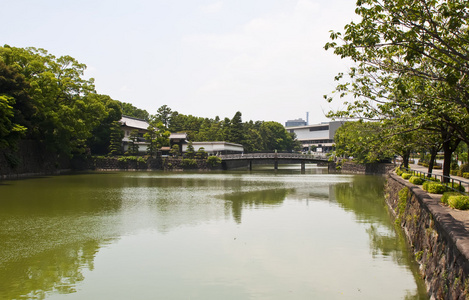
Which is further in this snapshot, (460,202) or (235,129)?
(235,129)

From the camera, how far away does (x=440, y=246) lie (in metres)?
8.71

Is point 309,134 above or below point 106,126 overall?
above

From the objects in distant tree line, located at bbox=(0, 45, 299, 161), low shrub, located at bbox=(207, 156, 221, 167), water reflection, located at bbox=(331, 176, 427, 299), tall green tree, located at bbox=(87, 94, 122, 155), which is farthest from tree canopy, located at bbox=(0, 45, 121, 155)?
water reflection, located at bbox=(331, 176, 427, 299)

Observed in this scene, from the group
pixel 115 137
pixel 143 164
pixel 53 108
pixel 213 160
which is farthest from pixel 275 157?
pixel 53 108

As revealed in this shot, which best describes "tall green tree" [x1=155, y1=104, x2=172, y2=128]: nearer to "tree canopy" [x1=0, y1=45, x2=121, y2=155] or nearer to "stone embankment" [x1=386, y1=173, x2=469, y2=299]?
"tree canopy" [x1=0, y1=45, x2=121, y2=155]

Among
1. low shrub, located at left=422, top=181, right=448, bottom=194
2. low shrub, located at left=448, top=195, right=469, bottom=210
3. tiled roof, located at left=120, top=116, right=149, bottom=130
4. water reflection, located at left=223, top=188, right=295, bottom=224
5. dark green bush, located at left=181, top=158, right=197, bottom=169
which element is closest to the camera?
low shrub, located at left=448, top=195, right=469, bottom=210

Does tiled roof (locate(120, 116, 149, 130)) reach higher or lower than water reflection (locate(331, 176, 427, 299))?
higher

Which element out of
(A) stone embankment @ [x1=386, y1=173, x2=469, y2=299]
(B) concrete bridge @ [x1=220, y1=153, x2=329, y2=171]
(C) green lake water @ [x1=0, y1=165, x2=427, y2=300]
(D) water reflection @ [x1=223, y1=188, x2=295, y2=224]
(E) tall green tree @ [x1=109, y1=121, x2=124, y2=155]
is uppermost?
(E) tall green tree @ [x1=109, y1=121, x2=124, y2=155]

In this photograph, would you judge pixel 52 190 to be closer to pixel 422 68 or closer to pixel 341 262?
pixel 341 262

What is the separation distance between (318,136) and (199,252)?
104m

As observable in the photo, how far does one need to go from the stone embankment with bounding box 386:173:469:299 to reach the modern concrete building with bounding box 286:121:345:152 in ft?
306

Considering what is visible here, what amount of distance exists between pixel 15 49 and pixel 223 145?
36203 millimetres

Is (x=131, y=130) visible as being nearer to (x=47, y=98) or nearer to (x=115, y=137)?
(x=115, y=137)

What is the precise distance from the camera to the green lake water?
918 cm
